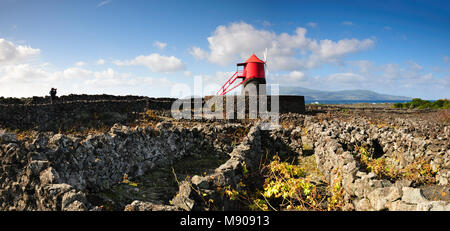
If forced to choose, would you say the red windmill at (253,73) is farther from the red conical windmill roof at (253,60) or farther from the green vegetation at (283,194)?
the green vegetation at (283,194)

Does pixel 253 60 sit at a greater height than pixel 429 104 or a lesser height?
greater

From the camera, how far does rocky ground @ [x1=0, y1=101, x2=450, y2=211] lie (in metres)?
5.03

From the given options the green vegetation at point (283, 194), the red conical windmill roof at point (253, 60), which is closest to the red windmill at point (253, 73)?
the red conical windmill roof at point (253, 60)

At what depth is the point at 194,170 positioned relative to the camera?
1028 centimetres

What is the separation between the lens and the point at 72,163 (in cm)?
704

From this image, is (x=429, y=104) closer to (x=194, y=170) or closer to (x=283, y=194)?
(x=194, y=170)

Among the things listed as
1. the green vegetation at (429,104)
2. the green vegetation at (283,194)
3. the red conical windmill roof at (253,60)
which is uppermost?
the red conical windmill roof at (253,60)

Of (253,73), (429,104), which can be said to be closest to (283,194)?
(253,73)

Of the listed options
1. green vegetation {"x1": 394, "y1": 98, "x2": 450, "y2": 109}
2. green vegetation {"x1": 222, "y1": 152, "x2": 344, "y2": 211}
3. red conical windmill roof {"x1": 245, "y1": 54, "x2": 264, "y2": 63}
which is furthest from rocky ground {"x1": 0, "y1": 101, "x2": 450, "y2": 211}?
green vegetation {"x1": 394, "y1": 98, "x2": 450, "y2": 109}

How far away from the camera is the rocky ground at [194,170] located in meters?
5.03

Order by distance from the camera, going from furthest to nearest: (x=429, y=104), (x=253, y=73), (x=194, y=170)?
(x=429, y=104) → (x=253, y=73) → (x=194, y=170)

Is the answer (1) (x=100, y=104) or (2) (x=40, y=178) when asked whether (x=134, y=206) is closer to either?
(2) (x=40, y=178)

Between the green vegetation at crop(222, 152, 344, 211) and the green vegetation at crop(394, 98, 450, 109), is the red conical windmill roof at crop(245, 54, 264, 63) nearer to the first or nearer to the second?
the green vegetation at crop(222, 152, 344, 211)
